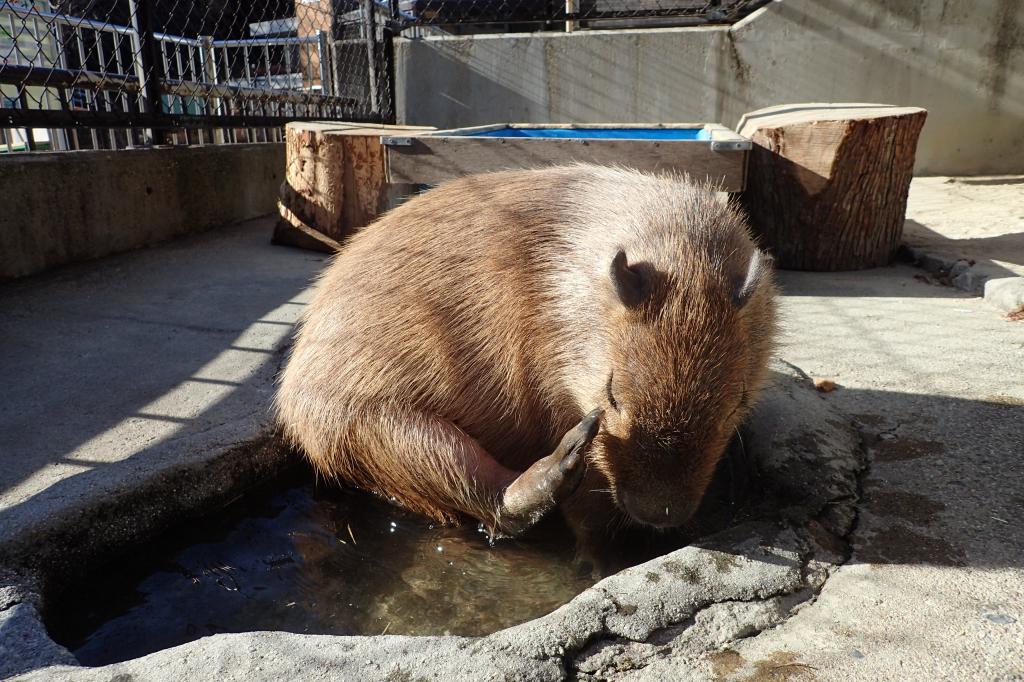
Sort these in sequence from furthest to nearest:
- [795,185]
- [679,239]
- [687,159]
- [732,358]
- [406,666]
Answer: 1. [795,185]
2. [687,159]
3. [679,239]
4. [732,358]
5. [406,666]

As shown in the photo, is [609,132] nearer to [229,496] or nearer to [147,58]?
[147,58]

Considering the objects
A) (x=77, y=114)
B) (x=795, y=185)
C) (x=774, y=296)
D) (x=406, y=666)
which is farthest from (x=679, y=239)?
(x=77, y=114)

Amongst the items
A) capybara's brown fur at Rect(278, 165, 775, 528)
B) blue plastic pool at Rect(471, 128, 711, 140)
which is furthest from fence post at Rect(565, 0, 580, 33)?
capybara's brown fur at Rect(278, 165, 775, 528)

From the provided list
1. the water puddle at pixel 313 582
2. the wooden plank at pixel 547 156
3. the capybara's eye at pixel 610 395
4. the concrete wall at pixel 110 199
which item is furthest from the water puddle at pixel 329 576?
the concrete wall at pixel 110 199

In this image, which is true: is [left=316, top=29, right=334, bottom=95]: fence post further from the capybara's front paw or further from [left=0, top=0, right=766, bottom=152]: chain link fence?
the capybara's front paw

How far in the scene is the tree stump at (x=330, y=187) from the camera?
18.3 ft

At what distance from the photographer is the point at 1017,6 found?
876 centimetres

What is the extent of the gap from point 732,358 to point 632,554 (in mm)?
718

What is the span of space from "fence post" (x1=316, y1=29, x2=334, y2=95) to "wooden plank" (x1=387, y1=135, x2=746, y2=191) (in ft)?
15.7

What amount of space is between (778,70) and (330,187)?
6.39m

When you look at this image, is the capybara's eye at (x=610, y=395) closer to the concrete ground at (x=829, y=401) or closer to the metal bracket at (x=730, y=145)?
the concrete ground at (x=829, y=401)

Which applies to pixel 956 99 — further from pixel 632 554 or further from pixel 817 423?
pixel 632 554

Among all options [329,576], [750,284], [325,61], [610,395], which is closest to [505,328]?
[610,395]

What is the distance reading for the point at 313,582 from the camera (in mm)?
2178
